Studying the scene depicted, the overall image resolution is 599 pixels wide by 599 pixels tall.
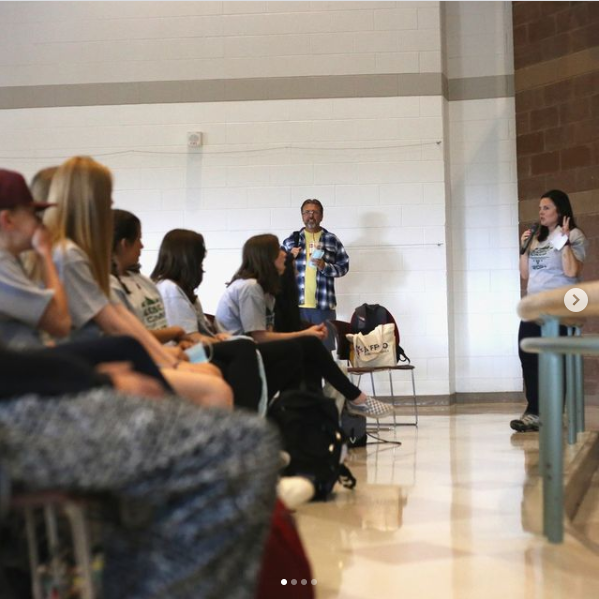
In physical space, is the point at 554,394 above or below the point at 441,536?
above

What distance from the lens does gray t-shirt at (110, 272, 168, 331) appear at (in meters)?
3.04

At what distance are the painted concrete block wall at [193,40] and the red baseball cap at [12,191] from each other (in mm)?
6286

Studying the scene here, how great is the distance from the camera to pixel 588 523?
2.75 metres

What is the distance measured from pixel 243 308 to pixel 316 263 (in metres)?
3.01

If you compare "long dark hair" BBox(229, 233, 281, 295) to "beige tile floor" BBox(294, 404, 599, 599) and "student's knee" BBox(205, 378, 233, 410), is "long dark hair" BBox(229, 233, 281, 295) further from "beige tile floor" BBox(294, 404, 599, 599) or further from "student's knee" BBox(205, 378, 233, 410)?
→ "student's knee" BBox(205, 378, 233, 410)

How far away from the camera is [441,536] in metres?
2.49

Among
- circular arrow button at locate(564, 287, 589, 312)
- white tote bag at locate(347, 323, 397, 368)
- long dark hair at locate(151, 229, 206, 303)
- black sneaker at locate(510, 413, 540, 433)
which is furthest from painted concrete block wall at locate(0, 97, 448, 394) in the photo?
circular arrow button at locate(564, 287, 589, 312)

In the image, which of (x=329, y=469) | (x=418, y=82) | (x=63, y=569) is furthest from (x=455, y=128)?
(x=63, y=569)

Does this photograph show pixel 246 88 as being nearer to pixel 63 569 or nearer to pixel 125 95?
pixel 125 95

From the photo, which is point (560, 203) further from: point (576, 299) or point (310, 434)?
point (576, 299)

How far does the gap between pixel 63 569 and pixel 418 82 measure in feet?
23.3

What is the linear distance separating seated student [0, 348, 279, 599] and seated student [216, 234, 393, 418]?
2875 millimetres

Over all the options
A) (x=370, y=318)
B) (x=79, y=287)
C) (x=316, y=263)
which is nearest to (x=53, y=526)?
(x=79, y=287)

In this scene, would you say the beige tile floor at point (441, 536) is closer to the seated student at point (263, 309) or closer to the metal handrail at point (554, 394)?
the metal handrail at point (554, 394)
